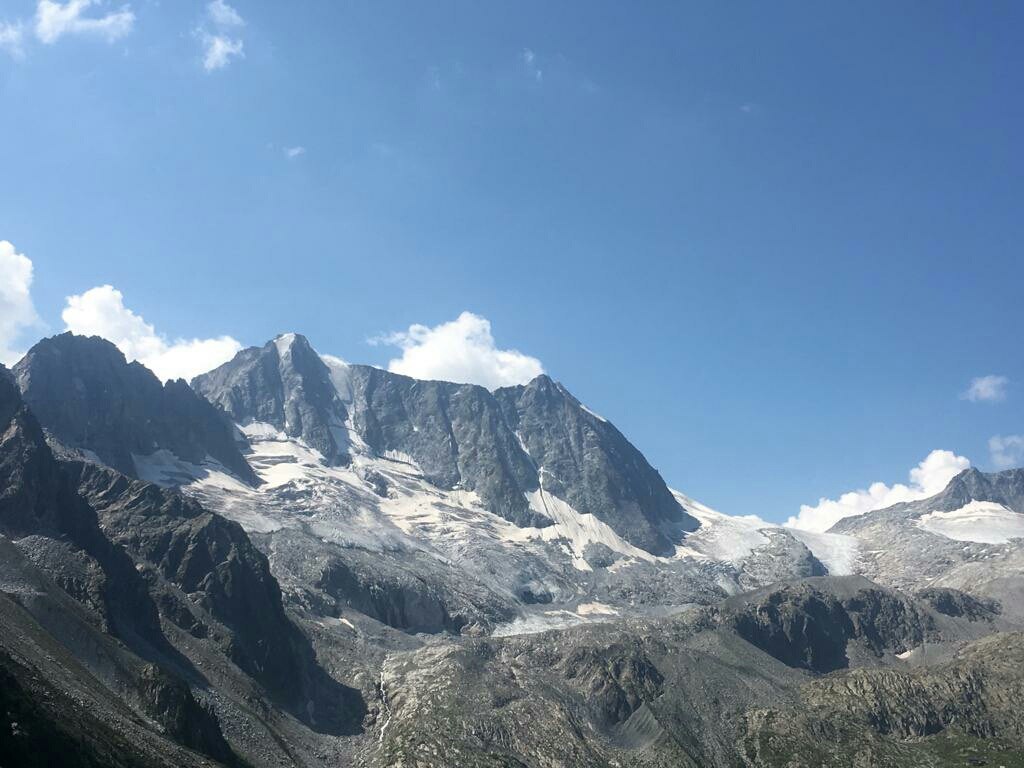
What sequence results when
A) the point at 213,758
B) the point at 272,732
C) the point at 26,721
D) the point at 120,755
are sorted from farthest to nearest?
the point at 272,732
the point at 213,758
the point at 120,755
the point at 26,721

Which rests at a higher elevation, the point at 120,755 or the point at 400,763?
the point at 120,755

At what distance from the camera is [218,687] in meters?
200

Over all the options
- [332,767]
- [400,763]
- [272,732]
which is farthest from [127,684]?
[400,763]

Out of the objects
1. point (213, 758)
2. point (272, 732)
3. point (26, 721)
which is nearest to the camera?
point (26, 721)

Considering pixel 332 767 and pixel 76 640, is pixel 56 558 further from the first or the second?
pixel 332 767

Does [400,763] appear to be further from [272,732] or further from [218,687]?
[218,687]

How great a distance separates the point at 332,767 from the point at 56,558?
78.0 m

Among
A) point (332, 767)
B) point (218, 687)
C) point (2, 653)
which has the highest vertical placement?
point (2, 653)

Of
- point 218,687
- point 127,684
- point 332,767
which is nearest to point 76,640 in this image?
point 127,684

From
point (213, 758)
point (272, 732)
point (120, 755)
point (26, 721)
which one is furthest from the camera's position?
point (272, 732)

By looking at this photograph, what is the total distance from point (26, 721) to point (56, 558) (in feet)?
346

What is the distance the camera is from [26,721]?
102m

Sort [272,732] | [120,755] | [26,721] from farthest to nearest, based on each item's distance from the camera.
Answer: [272,732]
[120,755]
[26,721]

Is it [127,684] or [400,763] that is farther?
[400,763]
